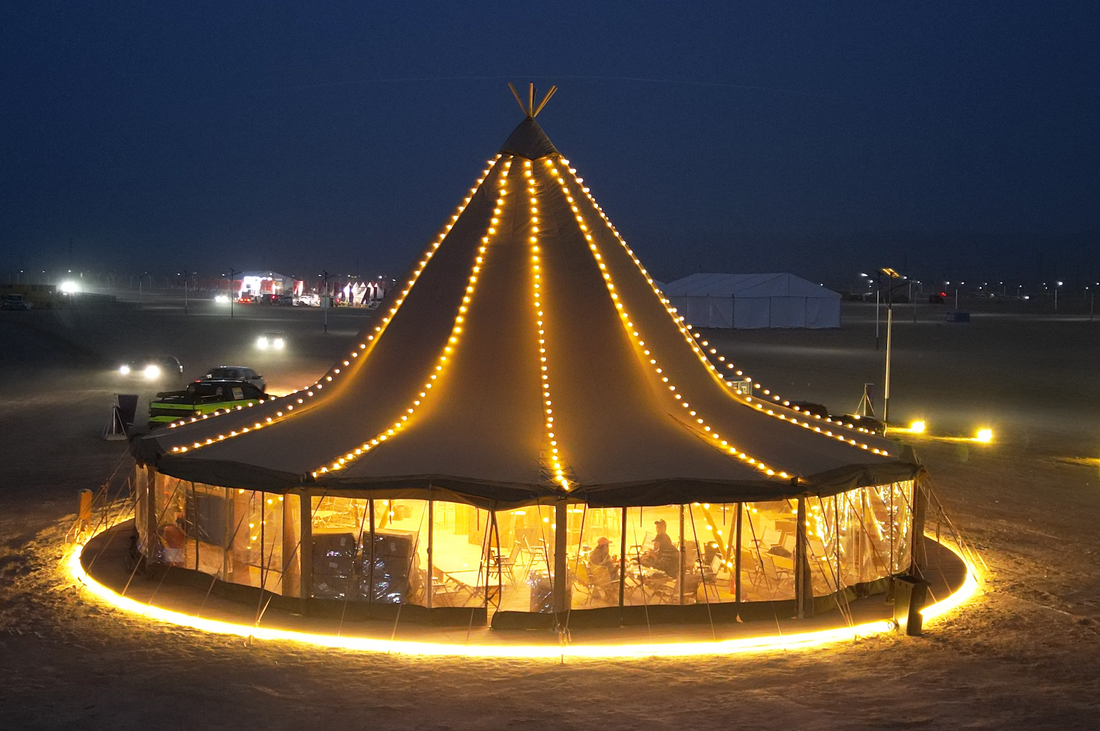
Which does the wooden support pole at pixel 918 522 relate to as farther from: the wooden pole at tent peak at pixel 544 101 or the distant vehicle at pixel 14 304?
the distant vehicle at pixel 14 304

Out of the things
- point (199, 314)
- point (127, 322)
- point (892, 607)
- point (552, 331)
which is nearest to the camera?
point (892, 607)

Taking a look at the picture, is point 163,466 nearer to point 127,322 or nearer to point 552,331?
point 552,331

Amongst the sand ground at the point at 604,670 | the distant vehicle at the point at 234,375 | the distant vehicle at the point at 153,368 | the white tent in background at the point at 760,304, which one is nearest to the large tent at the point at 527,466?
the sand ground at the point at 604,670

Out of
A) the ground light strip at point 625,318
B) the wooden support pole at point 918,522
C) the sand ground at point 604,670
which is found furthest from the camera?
the wooden support pole at point 918,522

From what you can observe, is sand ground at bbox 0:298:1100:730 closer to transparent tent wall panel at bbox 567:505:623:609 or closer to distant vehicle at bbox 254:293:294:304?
transparent tent wall panel at bbox 567:505:623:609

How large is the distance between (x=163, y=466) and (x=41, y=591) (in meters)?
1.91

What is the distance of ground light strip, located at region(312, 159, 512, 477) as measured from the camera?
11.0 m

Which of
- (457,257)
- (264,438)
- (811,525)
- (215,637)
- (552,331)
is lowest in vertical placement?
(215,637)

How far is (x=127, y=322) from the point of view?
6725 centimetres

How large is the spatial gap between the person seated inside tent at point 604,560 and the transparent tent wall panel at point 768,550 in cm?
133

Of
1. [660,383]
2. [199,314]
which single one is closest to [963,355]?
[660,383]

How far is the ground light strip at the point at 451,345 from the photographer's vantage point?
1097 cm

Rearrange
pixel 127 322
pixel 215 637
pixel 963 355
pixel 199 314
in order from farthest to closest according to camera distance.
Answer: pixel 199 314 → pixel 127 322 → pixel 963 355 → pixel 215 637

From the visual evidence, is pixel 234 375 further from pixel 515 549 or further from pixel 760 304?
pixel 760 304
